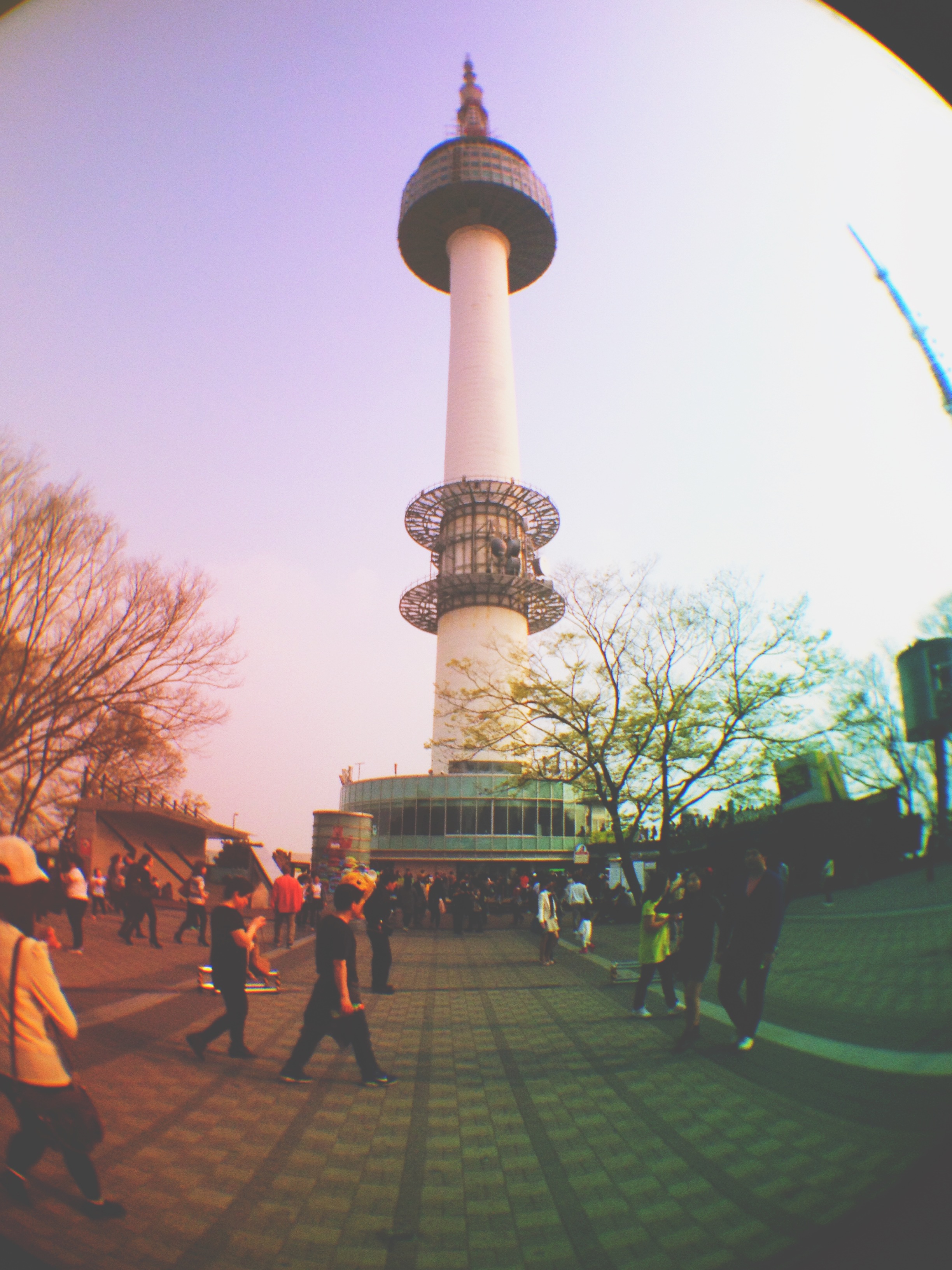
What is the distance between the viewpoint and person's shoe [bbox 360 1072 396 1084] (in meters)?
3.20

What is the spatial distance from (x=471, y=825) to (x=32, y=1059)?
39.2 m

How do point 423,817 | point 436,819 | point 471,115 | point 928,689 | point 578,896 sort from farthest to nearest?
1. point 471,115
2. point 423,817
3. point 436,819
4. point 578,896
5. point 928,689

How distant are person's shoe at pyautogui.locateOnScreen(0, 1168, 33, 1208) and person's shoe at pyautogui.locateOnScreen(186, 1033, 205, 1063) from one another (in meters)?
1.72

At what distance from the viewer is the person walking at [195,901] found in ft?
32.0

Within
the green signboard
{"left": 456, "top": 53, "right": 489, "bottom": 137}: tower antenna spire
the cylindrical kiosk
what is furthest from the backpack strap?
{"left": 456, "top": 53, "right": 489, "bottom": 137}: tower antenna spire

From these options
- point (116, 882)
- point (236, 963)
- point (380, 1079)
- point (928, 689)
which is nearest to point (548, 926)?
point (116, 882)

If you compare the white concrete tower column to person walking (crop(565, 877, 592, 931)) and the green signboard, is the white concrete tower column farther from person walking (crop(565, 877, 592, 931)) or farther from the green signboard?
the green signboard

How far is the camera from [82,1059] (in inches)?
89.4

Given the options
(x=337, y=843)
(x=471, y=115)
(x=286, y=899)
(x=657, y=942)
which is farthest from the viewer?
(x=471, y=115)

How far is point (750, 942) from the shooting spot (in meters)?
3.54

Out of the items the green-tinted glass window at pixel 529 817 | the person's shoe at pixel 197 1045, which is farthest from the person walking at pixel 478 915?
the green-tinted glass window at pixel 529 817

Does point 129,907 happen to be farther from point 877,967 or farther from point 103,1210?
point 877,967

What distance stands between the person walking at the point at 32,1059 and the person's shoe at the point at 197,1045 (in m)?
1.45

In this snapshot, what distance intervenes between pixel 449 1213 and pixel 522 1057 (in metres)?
2.09
